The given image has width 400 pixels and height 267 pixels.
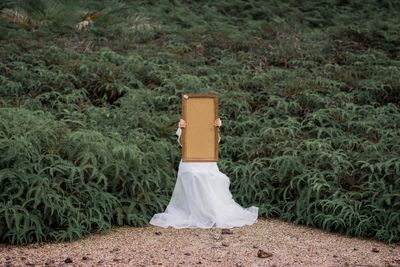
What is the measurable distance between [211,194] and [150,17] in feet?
26.6

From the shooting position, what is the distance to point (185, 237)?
4891mm

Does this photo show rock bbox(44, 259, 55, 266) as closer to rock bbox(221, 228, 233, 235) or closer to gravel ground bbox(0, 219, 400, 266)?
gravel ground bbox(0, 219, 400, 266)

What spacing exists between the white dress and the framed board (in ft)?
0.34

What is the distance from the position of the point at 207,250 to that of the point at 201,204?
3.09 ft

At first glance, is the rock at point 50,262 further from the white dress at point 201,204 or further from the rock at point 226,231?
the rock at point 226,231

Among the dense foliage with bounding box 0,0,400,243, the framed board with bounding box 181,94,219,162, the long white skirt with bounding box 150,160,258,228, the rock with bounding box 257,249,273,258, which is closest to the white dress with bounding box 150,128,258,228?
the long white skirt with bounding box 150,160,258,228

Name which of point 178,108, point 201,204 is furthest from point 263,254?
point 178,108

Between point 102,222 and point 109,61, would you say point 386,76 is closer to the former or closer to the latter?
point 109,61

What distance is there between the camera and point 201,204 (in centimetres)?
540

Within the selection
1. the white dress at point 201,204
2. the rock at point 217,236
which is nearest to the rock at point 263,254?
the rock at point 217,236

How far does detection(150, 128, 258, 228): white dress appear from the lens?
529cm

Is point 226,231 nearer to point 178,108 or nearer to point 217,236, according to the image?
point 217,236

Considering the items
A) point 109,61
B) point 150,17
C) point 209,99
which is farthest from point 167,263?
point 150,17

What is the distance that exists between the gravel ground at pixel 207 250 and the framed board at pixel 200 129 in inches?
31.8
